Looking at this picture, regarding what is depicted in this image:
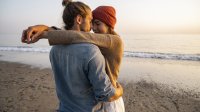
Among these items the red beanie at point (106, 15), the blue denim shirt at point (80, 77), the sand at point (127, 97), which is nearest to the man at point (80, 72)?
the blue denim shirt at point (80, 77)

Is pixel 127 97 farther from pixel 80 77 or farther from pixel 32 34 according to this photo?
pixel 32 34

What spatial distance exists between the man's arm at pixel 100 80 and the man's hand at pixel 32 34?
1.43 ft

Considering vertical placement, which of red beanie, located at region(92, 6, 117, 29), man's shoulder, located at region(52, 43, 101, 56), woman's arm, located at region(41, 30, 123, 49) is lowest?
man's shoulder, located at region(52, 43, 101, 56)

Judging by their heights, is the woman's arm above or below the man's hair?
below

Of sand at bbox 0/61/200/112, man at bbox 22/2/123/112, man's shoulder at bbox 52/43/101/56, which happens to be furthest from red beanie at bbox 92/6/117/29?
sand at bbox 0/61/200/112

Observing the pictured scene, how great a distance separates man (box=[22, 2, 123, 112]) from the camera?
1454 millimetres

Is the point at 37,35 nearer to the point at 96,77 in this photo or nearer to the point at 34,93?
the point at 96,77

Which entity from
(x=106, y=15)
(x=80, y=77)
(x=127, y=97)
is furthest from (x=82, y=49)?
(x=127, y=97)

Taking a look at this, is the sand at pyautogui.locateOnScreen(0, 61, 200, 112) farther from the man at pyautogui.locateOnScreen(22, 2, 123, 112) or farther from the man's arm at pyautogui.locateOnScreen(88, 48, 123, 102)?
the man's arm at pyautogui.locateOnScreen(88, 48, 123, 102)

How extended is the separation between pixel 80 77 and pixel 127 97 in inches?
218

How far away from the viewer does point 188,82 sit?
29.2 ft

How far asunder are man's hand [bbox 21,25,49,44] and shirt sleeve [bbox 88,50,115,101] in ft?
1.44

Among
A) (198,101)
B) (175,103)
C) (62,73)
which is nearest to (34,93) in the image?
(175,103)

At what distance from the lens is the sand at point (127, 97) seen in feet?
19.4
